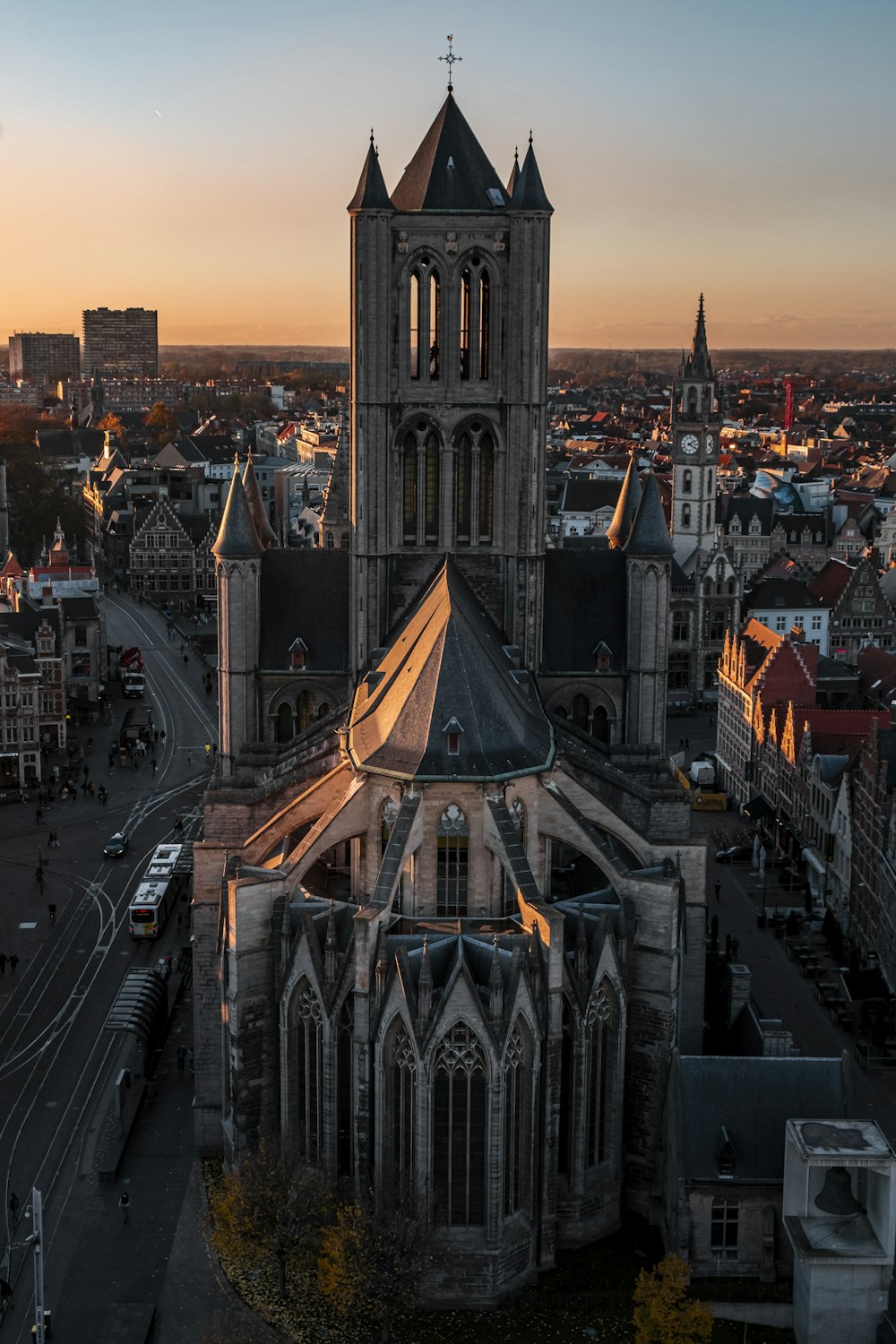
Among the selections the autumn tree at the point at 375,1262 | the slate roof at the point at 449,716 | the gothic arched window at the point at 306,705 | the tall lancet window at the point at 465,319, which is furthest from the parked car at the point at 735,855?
the autumn tree at the point at 375,1262

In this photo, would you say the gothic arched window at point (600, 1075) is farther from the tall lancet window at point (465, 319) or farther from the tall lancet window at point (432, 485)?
the tall lancet window at point (465, 319)

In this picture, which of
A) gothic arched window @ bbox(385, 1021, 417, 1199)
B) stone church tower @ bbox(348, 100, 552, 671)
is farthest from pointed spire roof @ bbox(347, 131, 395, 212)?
gothic arched window @ bbox(385, 1021, 417, 1199)

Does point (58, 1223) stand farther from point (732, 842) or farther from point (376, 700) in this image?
point (732, 842)

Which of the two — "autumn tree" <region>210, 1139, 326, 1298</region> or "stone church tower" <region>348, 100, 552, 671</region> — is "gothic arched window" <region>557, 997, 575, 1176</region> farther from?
"stone church tower" <region>348, 100, 552, 671</region>

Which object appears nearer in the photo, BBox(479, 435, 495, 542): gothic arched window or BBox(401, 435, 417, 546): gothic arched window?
BBox(401, 435, 417, 546): gothic arched window

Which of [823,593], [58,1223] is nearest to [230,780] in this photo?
[58,1223]

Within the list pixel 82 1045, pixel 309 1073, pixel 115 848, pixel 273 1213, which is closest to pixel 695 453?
pixel 115 848
